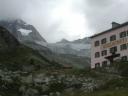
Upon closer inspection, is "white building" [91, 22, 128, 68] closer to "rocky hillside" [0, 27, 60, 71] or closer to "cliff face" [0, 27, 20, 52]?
"rocky hillside" [0, 27, 60, 71]

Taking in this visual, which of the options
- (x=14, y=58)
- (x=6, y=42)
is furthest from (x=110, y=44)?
(x=6, y=42)

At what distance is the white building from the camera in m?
95.2

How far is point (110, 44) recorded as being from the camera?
100438 mm

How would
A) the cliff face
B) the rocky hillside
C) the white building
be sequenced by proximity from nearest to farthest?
the rocky hillside
the cliff face
the white building

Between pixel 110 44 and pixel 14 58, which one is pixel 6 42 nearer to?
pixel 14 58

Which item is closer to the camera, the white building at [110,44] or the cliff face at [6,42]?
the cliff face at [6,42]

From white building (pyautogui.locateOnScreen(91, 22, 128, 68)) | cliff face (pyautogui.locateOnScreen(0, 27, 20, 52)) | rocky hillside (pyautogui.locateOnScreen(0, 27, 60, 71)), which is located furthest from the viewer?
white building (pyautogui.locateOnScreen(91, 22, 128, 68))

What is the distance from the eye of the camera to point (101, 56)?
10331 centimetres

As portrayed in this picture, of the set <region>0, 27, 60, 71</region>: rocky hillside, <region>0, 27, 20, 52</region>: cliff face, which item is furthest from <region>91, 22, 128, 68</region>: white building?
<region>0, 27, 20, 52</region>: cliff face

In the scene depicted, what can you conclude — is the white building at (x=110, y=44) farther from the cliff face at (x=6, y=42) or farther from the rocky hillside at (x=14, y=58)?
the cliff face at (x=6, y=42)

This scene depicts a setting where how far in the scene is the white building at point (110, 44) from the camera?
95188 millimetres

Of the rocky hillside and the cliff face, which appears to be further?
the cliff face

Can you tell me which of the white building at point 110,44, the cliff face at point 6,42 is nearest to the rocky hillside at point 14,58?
the cliff face at point 6,42

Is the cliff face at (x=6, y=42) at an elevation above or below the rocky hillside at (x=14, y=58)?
above
